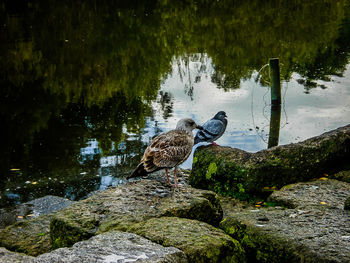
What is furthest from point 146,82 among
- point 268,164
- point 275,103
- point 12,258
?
point 12,258

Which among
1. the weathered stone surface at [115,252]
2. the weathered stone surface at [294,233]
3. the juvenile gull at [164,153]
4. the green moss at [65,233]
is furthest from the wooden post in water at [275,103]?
the weathered stone surface at [115,252]

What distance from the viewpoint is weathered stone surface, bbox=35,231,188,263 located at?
10.5 feet

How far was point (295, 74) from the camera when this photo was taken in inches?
564

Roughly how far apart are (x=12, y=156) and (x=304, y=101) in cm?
777

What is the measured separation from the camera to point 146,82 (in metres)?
14.1

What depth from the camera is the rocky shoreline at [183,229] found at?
3487mm

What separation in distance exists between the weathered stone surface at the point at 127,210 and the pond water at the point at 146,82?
3.09 m

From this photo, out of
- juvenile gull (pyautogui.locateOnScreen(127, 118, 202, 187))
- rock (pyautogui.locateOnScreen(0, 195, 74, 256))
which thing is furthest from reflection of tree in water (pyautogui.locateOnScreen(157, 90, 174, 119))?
rock (pyautogui.locateOnScreen(0, 195, 74, 256))

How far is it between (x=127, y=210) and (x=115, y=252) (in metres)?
1.31

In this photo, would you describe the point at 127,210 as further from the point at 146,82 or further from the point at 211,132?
the point at 146,82

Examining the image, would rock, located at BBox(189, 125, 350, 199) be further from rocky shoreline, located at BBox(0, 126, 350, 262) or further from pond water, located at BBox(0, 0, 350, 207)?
pond water, located at BBox(0, 0, 350, 207)

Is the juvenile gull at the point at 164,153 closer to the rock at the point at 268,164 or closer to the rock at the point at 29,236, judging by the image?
the rock at the point at 268,164

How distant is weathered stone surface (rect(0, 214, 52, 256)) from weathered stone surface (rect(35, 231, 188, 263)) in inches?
69.8

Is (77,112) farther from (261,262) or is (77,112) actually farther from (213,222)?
(261,262)
